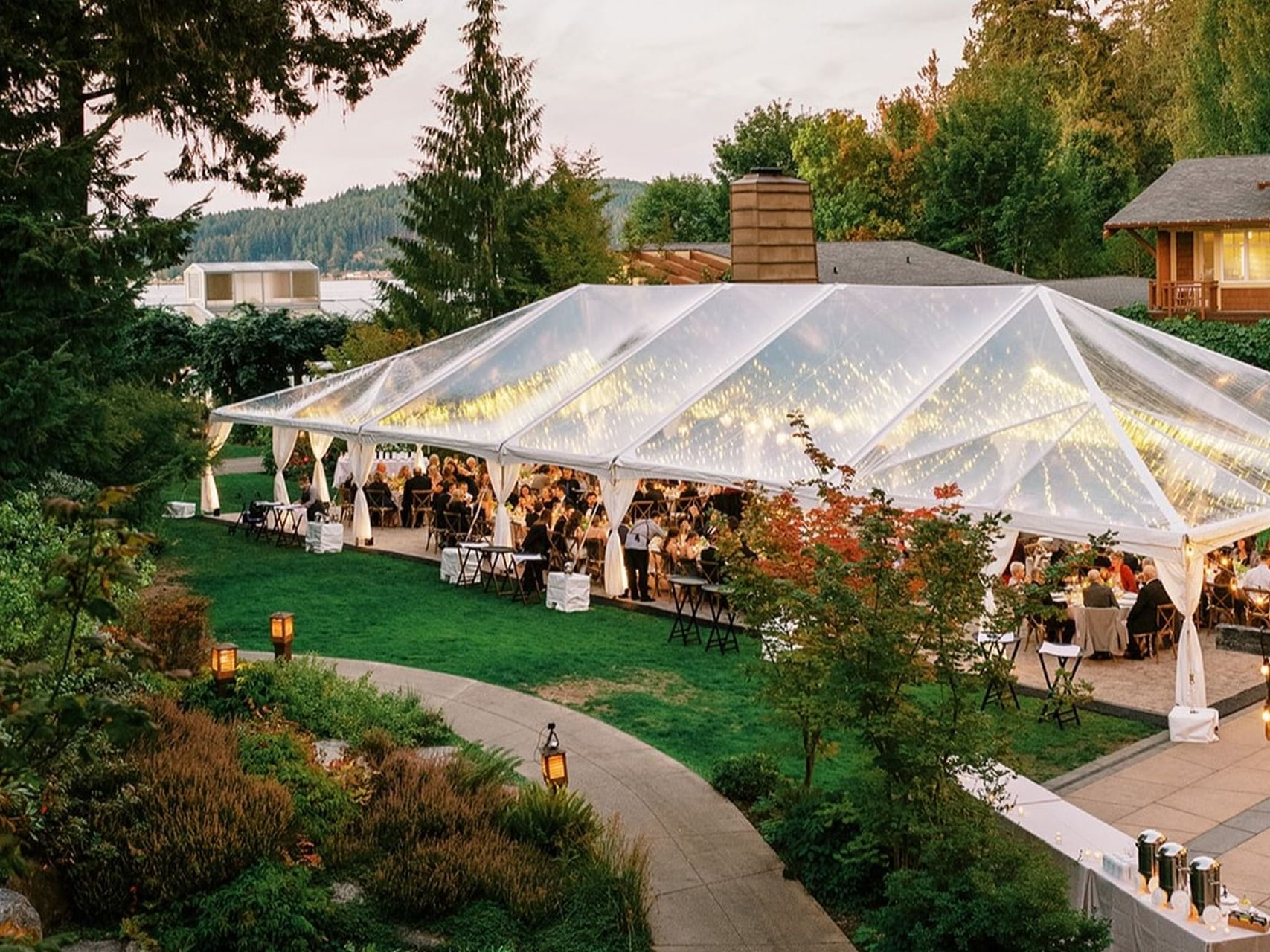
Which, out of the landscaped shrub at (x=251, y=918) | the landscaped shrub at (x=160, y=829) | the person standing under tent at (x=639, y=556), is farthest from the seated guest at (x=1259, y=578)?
the landscaped shrub at (x=251, y=918)

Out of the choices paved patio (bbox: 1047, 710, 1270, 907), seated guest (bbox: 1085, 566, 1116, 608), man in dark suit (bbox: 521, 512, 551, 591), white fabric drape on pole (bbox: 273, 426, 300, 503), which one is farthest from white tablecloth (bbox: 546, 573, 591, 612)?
white fabric drape on pole (bbox: 273, 426, 300, 503)

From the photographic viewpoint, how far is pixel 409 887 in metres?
Result: 9.14

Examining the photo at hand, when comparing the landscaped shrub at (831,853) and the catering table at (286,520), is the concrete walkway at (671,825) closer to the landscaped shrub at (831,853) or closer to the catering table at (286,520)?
the landscaped shrub at (831,853)

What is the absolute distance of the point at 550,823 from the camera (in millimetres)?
10141

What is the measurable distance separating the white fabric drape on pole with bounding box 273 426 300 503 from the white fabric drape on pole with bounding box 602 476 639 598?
8299mm

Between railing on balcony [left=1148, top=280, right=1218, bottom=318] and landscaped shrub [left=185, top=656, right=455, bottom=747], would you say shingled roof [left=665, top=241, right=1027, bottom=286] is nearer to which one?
railing on balcony [left=1148, top=280, right=1218, bottom=318]

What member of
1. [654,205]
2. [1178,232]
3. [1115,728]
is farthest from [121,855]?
[654,205]

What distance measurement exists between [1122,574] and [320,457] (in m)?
14.5

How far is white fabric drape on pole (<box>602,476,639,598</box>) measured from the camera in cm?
1975

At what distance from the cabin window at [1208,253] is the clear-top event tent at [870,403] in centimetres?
1535

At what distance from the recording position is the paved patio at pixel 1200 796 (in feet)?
35.7

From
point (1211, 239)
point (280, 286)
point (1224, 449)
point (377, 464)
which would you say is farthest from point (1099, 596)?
point (280, 286)

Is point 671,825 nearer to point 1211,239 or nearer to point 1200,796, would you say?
point 1200,796

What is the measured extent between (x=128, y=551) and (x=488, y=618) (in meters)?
13.7
